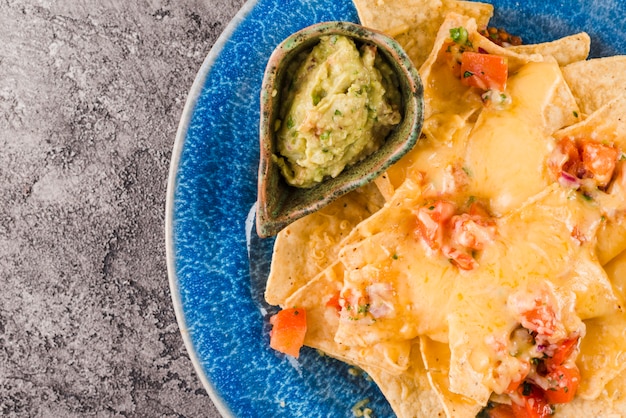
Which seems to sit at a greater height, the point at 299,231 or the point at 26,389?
the point at 299,231

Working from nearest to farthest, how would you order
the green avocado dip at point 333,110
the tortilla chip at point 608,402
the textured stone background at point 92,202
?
1. the green avocado dip at point 333,110
2. the tortilla chip at point 608,402
3. the textured stone background at point 92,202

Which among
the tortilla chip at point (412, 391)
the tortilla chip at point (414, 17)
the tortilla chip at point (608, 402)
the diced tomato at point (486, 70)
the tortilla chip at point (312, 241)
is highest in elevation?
the tortilla chip at point (414, 17)

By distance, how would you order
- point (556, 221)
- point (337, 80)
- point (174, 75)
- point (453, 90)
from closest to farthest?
1. point (337, 80)
2. point (556, 221)
3. point (453, 90)
4. point (174, 75)

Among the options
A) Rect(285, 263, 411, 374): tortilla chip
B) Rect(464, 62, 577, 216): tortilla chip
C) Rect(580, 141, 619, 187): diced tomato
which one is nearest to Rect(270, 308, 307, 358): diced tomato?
Rect(285, 263, 411, 374): tortilla chip

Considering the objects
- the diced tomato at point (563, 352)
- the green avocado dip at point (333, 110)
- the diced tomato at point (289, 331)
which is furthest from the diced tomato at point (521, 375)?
the green avocado dip at point (333, 110)

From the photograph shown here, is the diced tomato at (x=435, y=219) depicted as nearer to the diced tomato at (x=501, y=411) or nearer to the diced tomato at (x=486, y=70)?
the diced tomato at (x=486, y=70)

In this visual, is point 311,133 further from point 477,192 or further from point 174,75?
point 174,75

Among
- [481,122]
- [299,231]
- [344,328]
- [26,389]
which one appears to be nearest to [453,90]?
[481,122]
